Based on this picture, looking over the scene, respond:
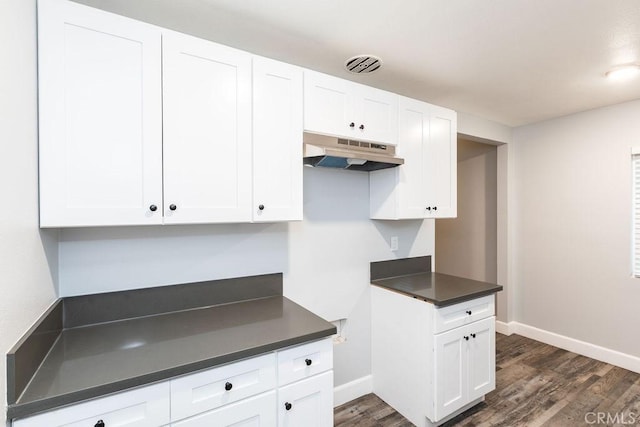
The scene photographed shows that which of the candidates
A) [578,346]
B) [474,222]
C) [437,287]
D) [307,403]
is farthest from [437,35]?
[578,346]

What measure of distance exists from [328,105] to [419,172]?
2.90ft

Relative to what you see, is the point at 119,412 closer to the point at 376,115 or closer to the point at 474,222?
the point at 376,115

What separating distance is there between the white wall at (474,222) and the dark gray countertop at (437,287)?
163 cm

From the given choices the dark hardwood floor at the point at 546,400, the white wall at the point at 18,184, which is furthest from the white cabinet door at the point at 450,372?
the white wall at the point at 18,184

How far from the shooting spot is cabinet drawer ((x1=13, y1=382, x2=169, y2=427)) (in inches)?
36.8

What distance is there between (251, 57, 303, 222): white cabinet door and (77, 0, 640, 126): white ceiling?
0.83 ft

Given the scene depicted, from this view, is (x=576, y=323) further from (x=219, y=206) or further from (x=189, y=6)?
(x=189, y=6)

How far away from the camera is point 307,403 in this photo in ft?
4.59

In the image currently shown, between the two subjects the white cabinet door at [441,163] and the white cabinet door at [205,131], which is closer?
the white cabinet door at [205,131]

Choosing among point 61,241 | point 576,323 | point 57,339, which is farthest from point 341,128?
point 576,323

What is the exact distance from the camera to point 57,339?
4.27ft

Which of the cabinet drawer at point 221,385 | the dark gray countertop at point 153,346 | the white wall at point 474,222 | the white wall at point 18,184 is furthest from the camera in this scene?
the white wall at point 474,222

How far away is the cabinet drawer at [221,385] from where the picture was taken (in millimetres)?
1123

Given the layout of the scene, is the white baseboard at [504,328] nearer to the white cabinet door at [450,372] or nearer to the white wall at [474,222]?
the white wall at [474,222]
